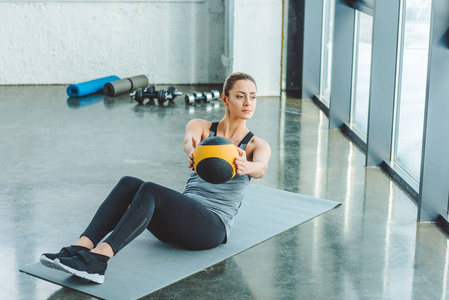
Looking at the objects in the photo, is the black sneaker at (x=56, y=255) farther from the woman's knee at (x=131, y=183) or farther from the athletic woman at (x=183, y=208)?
the woman's knee at (x=131, y=183)

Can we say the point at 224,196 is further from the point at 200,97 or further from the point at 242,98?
the point at 200,97

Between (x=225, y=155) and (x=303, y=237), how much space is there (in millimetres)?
879

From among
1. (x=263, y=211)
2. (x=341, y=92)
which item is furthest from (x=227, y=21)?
(x=263, y=211)

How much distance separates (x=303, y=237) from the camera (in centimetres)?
369

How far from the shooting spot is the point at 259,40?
24.2 feet

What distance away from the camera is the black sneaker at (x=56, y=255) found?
A: 2.87 meters

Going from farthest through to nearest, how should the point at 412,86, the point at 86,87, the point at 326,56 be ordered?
the point at 86,87 < the point at 326,56 < the point at 412,86

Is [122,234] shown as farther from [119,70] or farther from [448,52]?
[119,70]

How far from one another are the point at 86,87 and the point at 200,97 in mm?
1324

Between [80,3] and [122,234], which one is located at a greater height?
[80,3]

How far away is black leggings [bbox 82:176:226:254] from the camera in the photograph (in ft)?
9.81

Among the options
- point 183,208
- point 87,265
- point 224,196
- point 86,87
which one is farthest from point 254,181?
point 86,87

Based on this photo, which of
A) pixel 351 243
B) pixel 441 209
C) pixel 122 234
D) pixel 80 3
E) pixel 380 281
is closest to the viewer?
pixel 122 234

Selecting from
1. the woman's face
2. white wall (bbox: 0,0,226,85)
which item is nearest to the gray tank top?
the woman's face
